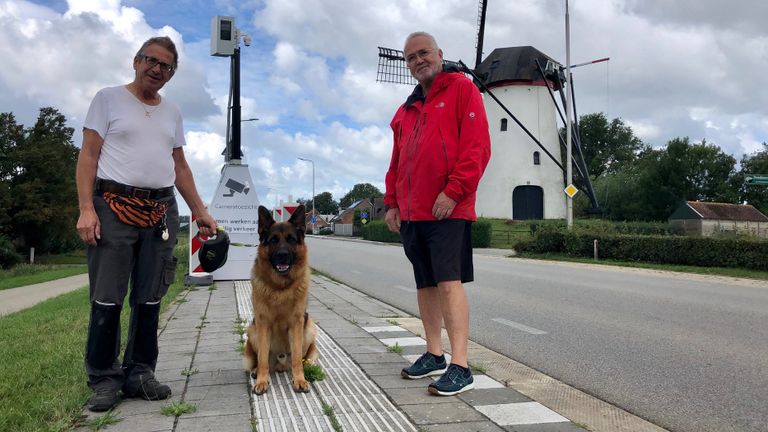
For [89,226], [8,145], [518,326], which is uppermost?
[8,145]

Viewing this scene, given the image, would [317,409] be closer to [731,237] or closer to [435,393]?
[435,393]

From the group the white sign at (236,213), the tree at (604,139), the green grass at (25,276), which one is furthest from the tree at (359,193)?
the white sign at (236,213)

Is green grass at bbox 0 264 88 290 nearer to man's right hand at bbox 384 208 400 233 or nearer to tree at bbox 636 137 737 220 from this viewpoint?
man's right hand at bbox 384 208 400 233

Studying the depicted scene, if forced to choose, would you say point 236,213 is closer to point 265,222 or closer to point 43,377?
point 43,377

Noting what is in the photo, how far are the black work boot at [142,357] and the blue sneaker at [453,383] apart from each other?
1764 millimetres

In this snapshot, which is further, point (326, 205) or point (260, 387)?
point (326, 205)

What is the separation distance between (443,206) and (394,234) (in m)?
43.4

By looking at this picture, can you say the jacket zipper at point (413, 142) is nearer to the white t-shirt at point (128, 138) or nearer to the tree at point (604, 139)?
the white t-shirt at point (128, 138)

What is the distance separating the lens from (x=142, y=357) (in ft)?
13.1

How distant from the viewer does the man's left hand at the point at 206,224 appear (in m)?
4.22

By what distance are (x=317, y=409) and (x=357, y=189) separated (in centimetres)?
14586

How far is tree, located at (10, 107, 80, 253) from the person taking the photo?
128 feet

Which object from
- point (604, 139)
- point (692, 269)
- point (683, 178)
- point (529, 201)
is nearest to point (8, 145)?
point (529, 201)

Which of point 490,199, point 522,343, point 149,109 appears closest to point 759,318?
point 522,343
